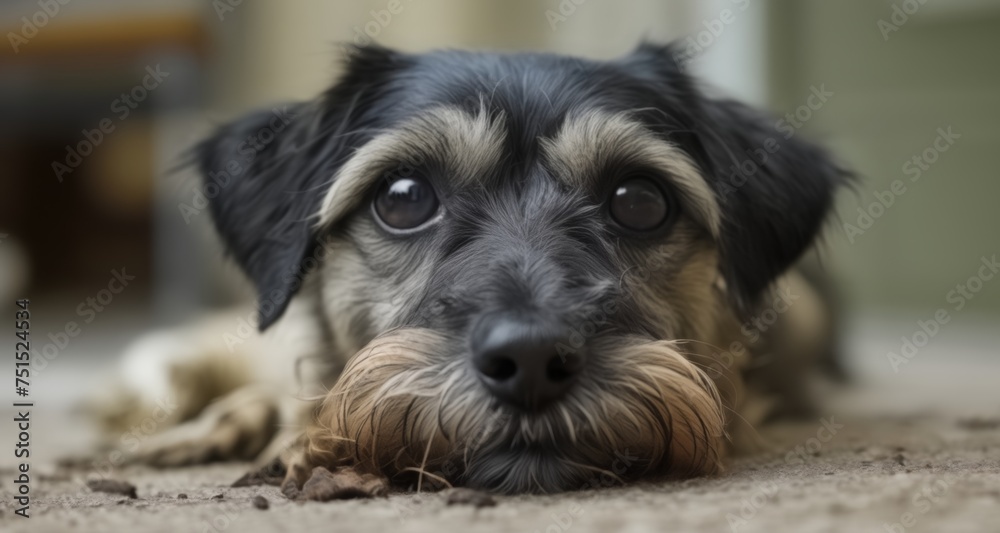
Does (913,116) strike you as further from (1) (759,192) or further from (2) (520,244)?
(2) (520,244)

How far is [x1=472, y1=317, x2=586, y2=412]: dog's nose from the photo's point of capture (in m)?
1.94

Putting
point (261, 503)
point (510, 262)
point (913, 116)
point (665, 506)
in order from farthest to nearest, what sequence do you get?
point (913, 116)
point (510, 262)
point (261, 503)
point (665, 506)

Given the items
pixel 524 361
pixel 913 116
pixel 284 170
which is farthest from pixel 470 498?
pixel 913 116

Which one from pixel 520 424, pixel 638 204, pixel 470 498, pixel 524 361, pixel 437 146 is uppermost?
pixel 437 146

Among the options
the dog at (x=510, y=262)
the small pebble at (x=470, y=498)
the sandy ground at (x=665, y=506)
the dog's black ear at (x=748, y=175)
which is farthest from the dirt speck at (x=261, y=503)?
the dog's black ear at (x=748, y=175)

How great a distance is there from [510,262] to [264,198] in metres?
1.21

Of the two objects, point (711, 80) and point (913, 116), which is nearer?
point (711, 80)

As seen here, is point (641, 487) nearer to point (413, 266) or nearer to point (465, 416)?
point (465, 416)

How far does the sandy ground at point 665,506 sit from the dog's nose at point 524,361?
22 cm

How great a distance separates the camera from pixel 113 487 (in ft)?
8.10

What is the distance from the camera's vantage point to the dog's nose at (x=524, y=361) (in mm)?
1938

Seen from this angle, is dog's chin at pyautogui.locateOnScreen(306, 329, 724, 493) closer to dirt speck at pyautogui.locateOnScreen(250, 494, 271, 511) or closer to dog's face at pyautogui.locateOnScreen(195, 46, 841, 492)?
dog's face at pyautogui.locateOnScreen(195, 46, 841, 492)

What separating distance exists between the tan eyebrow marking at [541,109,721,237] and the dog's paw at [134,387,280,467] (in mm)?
1577

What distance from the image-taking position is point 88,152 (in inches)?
418
